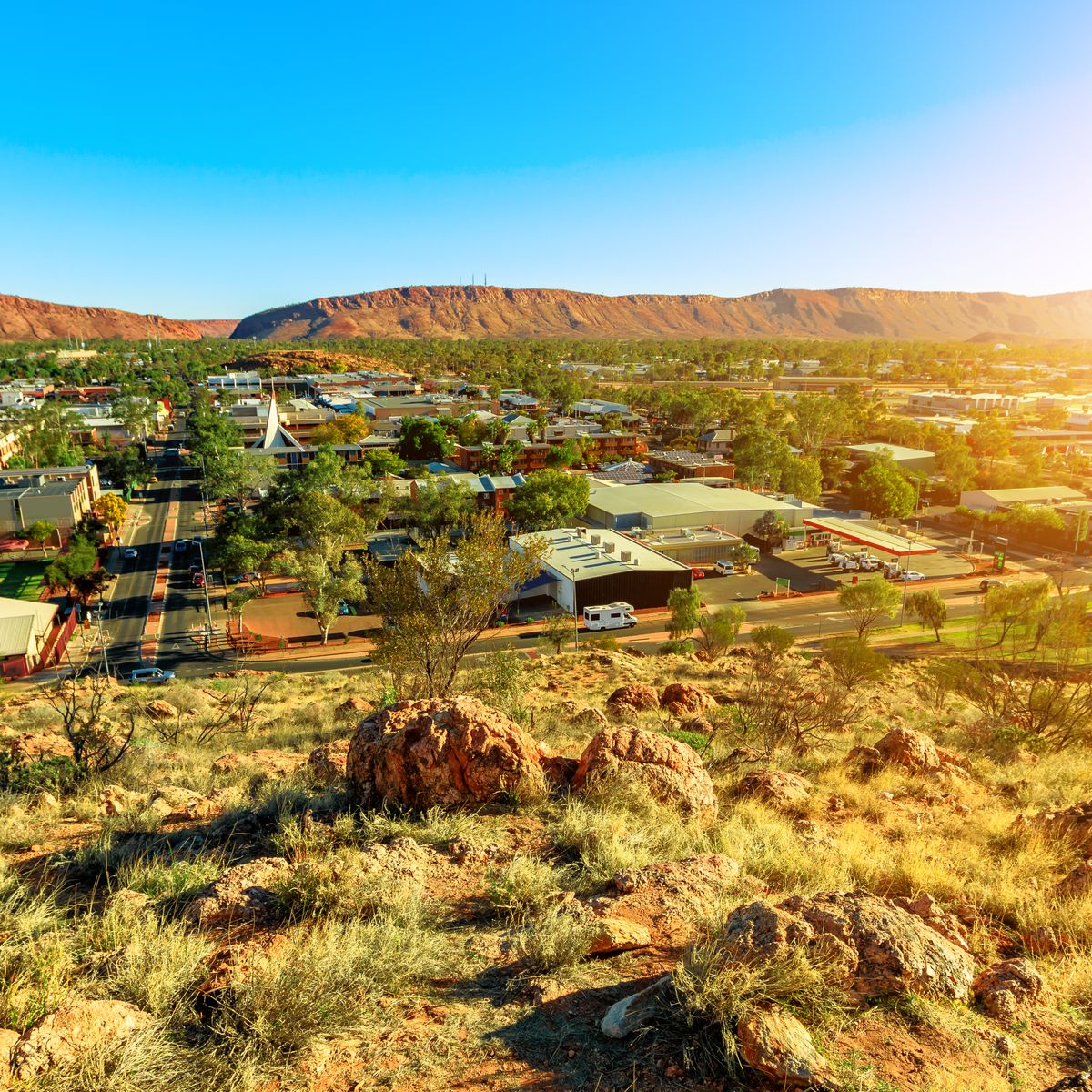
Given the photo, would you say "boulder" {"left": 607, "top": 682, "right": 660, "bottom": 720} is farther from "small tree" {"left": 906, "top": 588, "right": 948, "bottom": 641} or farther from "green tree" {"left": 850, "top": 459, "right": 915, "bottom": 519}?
"green tree" {"left": 850, "top": 459, "right": 915, "bottom": 519}

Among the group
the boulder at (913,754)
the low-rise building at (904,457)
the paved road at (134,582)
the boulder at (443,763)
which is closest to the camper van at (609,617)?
the paved road at (134,582)

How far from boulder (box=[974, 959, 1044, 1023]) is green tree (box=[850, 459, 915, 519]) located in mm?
59579

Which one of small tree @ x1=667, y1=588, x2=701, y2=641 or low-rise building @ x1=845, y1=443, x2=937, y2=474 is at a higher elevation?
low-rise building @ x1=845, y1=443, x2=937, y2=474

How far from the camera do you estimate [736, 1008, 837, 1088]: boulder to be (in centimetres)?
454

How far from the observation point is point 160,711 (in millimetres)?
21750

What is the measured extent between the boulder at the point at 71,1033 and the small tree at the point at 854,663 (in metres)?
25.5

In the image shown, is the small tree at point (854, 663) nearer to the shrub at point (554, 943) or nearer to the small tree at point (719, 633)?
the small tree at point (719, 633)

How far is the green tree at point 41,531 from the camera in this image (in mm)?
52844

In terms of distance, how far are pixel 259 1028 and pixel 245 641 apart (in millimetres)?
36784

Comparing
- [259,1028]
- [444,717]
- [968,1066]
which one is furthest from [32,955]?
[968,1066]

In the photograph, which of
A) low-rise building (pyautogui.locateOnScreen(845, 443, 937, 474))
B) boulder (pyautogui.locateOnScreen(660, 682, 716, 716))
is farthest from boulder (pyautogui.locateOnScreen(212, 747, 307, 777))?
low-rise building (pyautogui.locateOnScreen(845, 443, 937, 474))

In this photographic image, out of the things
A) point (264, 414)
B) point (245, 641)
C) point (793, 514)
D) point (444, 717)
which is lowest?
point (245, 641)

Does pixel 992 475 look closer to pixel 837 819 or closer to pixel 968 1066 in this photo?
pixel 837 819

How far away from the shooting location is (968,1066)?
492 centimetres
